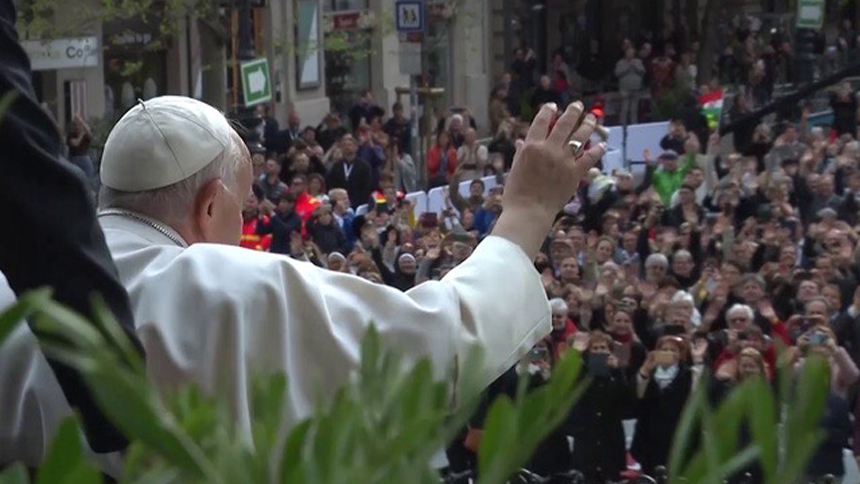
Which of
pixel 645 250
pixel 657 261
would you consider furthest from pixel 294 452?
pixel 645 250

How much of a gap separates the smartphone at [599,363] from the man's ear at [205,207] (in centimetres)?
873

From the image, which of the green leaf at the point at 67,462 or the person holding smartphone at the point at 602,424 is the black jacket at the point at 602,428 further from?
the green leaf at the point at 67,462

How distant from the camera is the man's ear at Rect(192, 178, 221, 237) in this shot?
2.41 meters

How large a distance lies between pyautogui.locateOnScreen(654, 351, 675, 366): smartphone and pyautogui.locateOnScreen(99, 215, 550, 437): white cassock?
29.9ft

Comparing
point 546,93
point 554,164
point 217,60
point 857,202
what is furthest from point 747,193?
point 554,164

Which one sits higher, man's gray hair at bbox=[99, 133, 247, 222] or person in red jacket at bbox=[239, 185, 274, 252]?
man's gray hair at bbox=[99, 133, 247, 222]

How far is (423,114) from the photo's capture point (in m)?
29.8

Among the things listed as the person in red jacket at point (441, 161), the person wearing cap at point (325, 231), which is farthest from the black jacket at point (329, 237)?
the person in red jacket at point (441, 161)

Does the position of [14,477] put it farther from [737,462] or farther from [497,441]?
[737,462]

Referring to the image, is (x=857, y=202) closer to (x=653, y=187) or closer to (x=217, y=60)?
(x=653, y=187)

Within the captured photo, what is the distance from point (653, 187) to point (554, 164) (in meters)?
18.8

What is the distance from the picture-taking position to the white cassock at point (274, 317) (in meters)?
2.10

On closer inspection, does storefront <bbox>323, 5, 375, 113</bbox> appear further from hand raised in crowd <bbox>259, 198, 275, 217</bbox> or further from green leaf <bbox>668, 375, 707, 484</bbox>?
green leaf <bbox>668, 375, 707, 484</bbox>

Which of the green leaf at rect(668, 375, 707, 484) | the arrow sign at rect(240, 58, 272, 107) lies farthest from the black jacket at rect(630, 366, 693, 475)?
the arrow sign at rect(240, 58, 272, 107)
